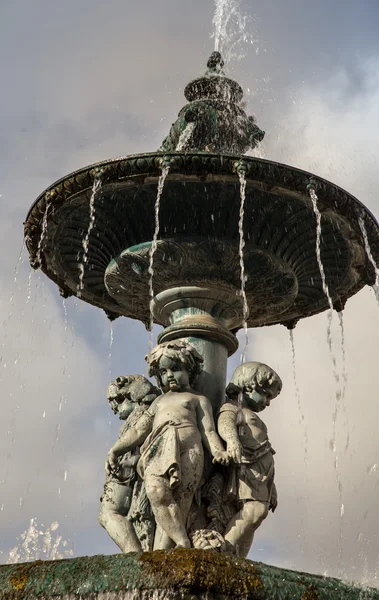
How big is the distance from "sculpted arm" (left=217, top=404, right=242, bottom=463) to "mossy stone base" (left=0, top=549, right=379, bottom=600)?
1.58 m

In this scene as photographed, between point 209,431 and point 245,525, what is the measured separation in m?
0.79

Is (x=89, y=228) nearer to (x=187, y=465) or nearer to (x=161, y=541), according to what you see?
(x=187, y=465)

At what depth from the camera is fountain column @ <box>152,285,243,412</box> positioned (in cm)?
832

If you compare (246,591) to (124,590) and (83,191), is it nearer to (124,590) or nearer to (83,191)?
(124,590)

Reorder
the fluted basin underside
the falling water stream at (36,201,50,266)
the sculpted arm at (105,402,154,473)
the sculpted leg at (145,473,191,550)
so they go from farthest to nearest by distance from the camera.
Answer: the falling water stream at (36,201,50,266), the fluted basin underside, the sculpted arm at (105,402,154,473), the sculpted leg at (145,473,191,550)

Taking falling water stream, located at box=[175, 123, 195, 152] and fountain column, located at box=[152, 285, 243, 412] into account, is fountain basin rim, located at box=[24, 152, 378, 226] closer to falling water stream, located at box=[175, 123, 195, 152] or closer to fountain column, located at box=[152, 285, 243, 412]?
fountain column, located at box=[152, 285, 243, 412]

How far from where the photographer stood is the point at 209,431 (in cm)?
755

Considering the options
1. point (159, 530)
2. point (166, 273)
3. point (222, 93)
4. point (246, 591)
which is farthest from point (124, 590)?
point (222, 93)

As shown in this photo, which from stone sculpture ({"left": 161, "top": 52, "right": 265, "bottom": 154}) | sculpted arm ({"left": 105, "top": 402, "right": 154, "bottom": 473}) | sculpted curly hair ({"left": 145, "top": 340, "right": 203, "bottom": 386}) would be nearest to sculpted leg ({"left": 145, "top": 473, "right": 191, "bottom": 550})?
sculpted arm ({"left": 105, "top": 402, "right": 154, "bottom": 473})

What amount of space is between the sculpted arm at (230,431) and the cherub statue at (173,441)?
0.06 meters

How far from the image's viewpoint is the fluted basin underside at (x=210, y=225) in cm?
798

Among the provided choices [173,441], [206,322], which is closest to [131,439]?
[173,441]

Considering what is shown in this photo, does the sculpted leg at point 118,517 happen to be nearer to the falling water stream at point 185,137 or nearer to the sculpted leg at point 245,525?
the sculpted leg at point 245,525

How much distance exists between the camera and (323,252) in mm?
9102
